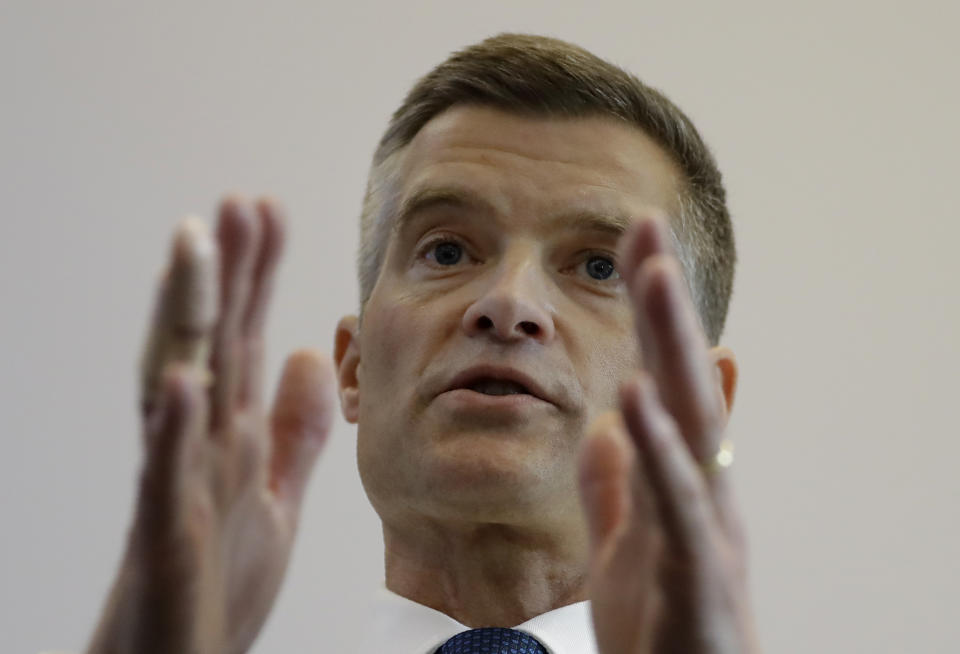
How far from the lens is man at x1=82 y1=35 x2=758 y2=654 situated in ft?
2.75

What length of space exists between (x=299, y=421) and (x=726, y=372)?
89cm

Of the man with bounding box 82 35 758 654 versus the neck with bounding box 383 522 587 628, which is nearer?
the man with bounding box 82 35 758 654

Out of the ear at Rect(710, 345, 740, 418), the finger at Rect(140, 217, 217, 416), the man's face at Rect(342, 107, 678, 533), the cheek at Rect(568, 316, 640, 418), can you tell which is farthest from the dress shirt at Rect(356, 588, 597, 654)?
the finger at Rect(140, 217, 217, 416)

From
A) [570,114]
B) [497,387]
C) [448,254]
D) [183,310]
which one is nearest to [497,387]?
[497,387]

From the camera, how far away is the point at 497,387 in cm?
144

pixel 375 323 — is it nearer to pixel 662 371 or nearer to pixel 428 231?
pixel 428 231

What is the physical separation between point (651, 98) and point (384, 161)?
0.41 m

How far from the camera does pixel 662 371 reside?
858 mm

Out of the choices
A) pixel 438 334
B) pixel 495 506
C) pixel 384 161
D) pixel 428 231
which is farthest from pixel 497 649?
pixel 384 161

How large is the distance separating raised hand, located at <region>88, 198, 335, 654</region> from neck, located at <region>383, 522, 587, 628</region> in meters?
0.57

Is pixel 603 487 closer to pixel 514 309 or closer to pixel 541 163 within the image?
pixel 514 309

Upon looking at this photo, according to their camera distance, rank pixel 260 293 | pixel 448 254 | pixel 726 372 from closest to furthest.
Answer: pixel 260 293, pixel 448 254, pixel 726 372

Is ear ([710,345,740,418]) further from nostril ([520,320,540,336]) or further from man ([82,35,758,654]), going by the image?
nostril ([520,320,540,336])

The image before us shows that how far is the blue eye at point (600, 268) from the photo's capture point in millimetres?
1564
